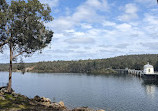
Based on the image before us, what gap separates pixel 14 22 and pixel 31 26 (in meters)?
3.43

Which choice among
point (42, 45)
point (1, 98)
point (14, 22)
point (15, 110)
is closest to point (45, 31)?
point (42, 45)

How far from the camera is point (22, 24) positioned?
114ft

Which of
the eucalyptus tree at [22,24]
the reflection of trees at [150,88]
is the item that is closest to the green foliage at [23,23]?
the eucalyptus tree at [22,24]

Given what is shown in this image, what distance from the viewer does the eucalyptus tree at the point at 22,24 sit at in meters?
33.8

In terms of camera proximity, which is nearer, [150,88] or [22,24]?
[22,24]

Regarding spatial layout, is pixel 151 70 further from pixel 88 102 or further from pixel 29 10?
pixel 29 10

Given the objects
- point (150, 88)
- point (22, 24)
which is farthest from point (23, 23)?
point (150, 88)

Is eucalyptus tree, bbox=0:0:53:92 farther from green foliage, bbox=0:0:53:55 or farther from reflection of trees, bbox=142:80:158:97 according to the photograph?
reflection of trees, bbox=142:80:158:97

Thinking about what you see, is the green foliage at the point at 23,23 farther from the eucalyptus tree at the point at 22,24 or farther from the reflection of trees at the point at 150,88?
the reflection of trees at the point at 150,88

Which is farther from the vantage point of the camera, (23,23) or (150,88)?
(150,88)

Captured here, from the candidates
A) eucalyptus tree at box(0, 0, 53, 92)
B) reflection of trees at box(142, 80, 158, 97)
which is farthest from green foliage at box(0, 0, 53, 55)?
reflection of trees at box(142, 80, 158, 97)

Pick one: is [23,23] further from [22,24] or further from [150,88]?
[150,88]

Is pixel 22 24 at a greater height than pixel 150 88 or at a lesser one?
greater

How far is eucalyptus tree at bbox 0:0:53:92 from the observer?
111 feet
